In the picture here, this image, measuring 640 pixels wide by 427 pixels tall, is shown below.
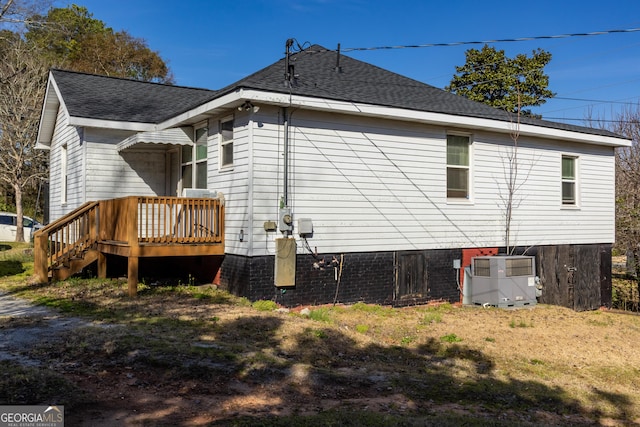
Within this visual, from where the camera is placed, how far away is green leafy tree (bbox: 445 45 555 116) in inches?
1297

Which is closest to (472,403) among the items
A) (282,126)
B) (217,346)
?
(217,346)

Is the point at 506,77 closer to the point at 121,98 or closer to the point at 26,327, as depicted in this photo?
the point at 121,98

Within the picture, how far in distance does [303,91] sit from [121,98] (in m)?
6.88

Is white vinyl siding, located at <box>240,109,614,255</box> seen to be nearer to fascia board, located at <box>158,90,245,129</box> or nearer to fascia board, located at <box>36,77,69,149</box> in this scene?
fascia board, located at <box>158,90,245,129</box>

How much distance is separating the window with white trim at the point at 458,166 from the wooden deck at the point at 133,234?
556 centimetres

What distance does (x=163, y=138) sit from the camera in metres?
12.5

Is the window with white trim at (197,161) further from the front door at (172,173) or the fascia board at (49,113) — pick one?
the fascia board at (49,113)

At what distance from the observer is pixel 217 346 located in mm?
7148

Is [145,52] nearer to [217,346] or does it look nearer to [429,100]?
[429,100]

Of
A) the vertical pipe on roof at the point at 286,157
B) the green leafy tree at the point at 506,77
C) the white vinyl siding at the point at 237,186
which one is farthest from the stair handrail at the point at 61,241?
the green leafy tree at the point at 506,77

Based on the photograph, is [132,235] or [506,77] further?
[506,77]

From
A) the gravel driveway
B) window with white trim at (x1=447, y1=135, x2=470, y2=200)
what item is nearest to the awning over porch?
the gravel driveway

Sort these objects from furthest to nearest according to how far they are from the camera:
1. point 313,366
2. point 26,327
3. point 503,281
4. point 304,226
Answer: point 503,281 < point 304,226 < point 26,327 < point 313,366

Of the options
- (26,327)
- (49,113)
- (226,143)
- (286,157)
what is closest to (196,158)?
(226,143)
